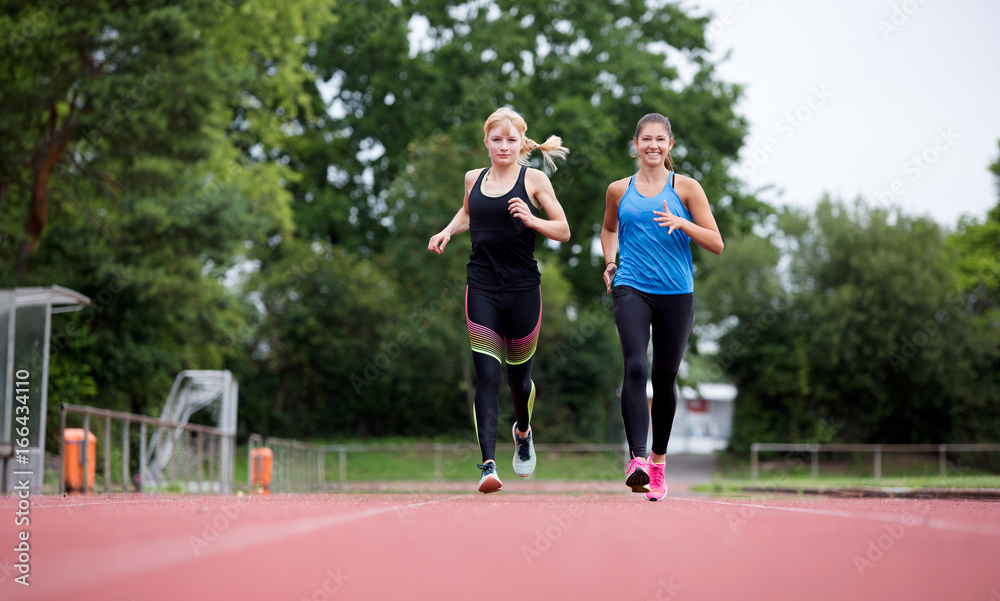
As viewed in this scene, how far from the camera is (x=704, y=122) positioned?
29344 mm

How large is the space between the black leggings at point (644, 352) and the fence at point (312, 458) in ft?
36.5

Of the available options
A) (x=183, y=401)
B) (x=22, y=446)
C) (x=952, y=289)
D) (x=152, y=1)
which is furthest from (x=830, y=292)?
(x=22, y=446)

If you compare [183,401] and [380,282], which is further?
[380,282]

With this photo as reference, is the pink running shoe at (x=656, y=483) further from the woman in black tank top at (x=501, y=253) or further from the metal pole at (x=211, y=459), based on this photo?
the metal pole at (x=211, y=459)

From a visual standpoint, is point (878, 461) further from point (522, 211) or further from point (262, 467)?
point (522, 211)

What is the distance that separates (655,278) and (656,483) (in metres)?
1.19

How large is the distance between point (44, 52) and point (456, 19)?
17538 mm

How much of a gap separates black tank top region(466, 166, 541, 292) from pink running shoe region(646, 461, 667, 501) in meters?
1.31

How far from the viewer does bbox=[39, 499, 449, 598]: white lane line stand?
2562 millimetres

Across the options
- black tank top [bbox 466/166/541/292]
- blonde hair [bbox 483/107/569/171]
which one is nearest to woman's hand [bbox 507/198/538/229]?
black tank top [bbox 466/166/541/292]

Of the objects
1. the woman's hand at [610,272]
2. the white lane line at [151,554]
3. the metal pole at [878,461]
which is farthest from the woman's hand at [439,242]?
the metal pole at [878,461]

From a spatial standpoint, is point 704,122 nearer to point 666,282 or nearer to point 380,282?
point 380,282

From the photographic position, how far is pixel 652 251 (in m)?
5.55

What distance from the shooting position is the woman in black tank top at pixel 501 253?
566cm
